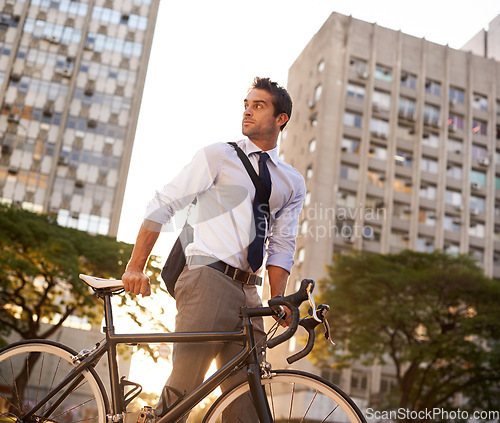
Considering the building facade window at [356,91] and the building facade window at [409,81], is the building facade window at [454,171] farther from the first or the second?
the building facade window at [356,91]

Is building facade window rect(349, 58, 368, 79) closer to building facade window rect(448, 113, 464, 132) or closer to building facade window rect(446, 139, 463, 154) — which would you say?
building facade window rect(448, 113, 464, 132)

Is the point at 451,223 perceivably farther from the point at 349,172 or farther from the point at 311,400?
the point at 311,400

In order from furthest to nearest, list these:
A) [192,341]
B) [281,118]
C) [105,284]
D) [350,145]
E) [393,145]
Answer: [393,145], [350,145], [281,118], [105,284], [192,341]

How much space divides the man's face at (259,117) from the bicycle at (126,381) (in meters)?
0.92

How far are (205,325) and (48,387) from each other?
88cm

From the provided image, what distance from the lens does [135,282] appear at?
2.59 m

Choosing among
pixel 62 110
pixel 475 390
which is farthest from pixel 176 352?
pixel 62 110

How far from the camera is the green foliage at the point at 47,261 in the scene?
18.9 m

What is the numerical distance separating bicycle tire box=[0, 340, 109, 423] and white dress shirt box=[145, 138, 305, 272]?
30.6 inches

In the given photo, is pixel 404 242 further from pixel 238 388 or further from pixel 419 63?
pixel 238 388

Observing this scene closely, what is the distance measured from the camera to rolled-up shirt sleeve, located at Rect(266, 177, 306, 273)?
3057 mm

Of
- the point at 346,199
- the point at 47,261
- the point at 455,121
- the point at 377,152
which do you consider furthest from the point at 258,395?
the point at 455,121

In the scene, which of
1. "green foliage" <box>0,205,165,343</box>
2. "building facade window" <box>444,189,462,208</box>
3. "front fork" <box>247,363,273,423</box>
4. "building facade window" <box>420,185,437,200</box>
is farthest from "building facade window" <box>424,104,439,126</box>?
"front fork" <box>247,363,273,423</box>

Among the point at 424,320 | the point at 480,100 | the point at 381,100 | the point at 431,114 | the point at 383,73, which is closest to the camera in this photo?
the point at 424,320
